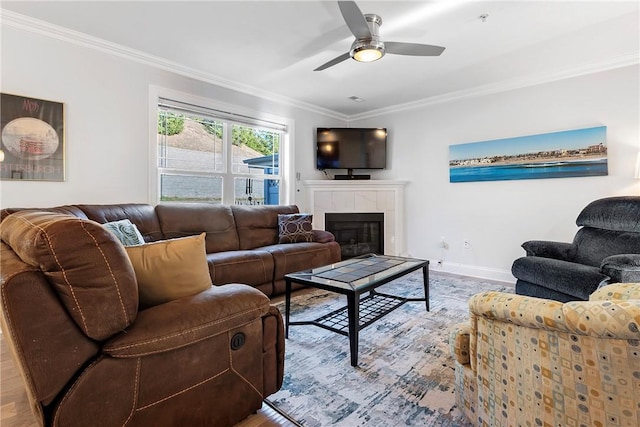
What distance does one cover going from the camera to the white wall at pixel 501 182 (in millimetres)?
3141

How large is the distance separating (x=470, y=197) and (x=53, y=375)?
4.29 metres

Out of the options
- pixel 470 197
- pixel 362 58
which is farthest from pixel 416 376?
pixel 470 197

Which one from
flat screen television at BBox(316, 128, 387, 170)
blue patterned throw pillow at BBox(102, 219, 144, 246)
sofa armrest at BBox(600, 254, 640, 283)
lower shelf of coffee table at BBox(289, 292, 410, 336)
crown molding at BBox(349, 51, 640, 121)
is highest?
crown molding at BBox(349, 51, 640, 121)

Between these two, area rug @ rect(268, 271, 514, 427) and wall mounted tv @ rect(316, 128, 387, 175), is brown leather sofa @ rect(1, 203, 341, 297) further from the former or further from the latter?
wall mounted tv @ rect(316, 128, 387, 175)

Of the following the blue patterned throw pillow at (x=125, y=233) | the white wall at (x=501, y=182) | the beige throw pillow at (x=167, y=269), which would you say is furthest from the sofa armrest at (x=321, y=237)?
the beige throw pillow at (x=167, y=269)

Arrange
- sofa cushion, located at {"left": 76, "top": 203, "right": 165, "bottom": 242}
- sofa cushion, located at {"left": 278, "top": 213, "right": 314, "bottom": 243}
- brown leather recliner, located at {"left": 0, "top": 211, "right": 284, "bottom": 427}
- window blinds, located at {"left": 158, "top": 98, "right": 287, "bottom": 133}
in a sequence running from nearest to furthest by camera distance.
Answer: brown leather recliner, located at {"left": 0, "top": 211, "right": 284, "bottom": 427} < sofa cushion, located at {"left": 76, "top": 203, "right": 165, "bottom": 242} < window blinds, located at {"left": 158, "top": 98, "right": 287, "bottom": 133} < sofa cushion, located at {"left": 278, "top": 213, "right": 314, "bottom": 243}

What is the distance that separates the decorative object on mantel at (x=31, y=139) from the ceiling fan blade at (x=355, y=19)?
2499mm

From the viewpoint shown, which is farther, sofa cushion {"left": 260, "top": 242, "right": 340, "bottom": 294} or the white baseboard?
the white baseboard

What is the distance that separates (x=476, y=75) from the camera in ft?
11.7

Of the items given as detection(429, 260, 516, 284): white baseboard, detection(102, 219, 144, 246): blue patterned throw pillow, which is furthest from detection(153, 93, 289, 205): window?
detection(429, 260, 516, 284): white baseboard

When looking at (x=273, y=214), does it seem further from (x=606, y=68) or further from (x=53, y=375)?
(x=606, y=68)

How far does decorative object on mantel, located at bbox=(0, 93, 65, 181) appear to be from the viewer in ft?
7.91

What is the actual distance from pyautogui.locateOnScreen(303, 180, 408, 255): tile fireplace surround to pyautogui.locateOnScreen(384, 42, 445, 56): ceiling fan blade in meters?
2.30

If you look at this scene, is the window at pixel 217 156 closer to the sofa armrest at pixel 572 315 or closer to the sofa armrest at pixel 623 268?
the sofa armrest at pixel 572 315
